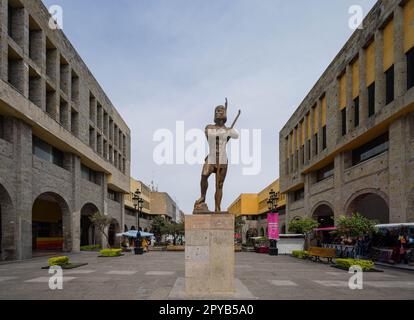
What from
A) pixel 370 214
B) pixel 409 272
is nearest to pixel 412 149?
pixel 409 272

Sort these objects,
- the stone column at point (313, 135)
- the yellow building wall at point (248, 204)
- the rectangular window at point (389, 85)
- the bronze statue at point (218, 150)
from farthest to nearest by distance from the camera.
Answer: the yellow building wall at point (248, 204) < the stone column at point (313, 135) < the rectangular window at point (389, 85) < the bronze statue at point (218, 150)

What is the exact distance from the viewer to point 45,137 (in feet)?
93.0

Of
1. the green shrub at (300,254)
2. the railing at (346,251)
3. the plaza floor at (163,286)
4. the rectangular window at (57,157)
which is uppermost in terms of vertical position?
the rectangular window at (57,157)

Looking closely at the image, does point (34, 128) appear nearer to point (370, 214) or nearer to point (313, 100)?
point (313, 100)

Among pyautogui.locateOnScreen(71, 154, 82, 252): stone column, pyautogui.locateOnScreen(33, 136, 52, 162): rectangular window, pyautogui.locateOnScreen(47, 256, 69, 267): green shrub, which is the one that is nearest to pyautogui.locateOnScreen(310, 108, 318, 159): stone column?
pyautogui.locateOnScreen(71, 154, 82, 252): stone column

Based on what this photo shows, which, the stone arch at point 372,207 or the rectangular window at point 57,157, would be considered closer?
the stone arch at point 372,207

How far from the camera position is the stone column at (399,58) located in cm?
2119

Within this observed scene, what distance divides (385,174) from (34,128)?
23034 millimetres

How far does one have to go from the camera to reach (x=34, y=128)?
84.7 ft

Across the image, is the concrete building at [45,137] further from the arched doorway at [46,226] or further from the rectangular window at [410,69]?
the rectangular window at [410,69]

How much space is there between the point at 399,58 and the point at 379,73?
253 centimetres

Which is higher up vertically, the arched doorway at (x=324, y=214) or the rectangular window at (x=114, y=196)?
the rectangular window at (x=114, y=196)

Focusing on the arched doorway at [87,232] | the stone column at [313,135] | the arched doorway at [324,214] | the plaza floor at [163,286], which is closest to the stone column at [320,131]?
the stone column at [313,135]

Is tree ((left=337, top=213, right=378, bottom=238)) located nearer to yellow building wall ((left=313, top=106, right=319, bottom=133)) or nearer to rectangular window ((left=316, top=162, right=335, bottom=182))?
rectangular window ((left=316, top=162, right=335, bottom=182))
